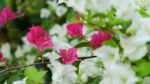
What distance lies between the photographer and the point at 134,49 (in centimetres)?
106

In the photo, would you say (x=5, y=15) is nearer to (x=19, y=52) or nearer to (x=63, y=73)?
(x=19, y=52)

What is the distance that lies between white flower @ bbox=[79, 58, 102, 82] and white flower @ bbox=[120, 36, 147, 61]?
29 cm

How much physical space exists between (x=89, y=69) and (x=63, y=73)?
11 centimetres

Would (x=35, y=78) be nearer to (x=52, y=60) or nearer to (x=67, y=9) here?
(x=52, y=60)

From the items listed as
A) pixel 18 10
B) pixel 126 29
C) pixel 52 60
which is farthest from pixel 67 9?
pixel 126 29

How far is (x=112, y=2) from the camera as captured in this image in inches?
46.6

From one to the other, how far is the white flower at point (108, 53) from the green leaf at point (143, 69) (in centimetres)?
5

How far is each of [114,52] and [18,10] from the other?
5.42 ft

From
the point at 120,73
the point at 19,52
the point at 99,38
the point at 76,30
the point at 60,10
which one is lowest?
the point at 120,73

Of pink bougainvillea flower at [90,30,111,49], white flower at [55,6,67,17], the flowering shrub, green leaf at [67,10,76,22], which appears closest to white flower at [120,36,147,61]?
the flowering shrub

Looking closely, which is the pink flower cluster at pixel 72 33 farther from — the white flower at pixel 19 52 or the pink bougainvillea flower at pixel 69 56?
the white flower at pixel 19 52

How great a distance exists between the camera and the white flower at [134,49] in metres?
1.06

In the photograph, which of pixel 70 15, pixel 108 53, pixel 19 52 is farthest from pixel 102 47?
pixel 19 52

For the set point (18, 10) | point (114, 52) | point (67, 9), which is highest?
point (18, 10)
